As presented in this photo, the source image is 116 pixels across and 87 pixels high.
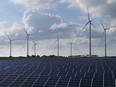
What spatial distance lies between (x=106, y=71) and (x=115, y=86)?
476 inches

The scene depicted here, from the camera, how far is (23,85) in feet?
184

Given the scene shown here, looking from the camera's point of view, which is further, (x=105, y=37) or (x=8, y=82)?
(x=105, y=37)

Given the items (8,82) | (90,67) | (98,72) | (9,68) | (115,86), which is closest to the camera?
(115,86)

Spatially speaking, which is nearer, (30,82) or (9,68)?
(30,82)

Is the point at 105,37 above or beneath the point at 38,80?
above

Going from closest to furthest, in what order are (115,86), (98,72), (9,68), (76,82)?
1. (115,86)
2. (76,82)
3. (98,72)
4. (9,68)

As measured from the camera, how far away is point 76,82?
180 feet

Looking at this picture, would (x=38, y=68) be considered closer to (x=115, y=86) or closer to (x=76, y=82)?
(x=76, y=82)

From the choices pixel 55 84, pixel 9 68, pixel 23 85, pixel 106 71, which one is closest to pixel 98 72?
pixel 106 71

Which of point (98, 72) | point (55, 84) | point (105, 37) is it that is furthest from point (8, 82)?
point (105, 37)

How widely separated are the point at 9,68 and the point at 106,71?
24.3m

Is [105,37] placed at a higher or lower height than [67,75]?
higher

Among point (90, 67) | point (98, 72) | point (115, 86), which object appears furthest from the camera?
point (90, 67)

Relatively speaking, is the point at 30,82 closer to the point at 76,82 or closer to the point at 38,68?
the point at 76,82
